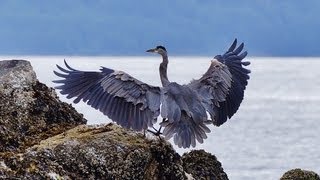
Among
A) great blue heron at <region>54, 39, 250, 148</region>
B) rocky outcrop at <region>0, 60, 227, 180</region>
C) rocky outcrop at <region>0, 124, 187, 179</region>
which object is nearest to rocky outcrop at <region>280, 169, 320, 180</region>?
rocky outcrop at <region>0, 60, 227, 180</region>

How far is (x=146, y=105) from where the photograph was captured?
11.4m

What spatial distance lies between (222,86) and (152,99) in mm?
1481

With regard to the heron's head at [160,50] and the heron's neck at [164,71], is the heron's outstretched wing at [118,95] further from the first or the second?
the heron's head at [160,50]

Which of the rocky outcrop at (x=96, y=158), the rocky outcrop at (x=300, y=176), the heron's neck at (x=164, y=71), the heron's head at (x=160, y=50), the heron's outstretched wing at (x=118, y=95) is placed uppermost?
the heron's head at (x=160, y=50)

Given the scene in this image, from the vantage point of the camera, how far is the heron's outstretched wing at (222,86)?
12.3 metres

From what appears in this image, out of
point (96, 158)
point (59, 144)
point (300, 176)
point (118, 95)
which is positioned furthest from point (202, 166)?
point (59, 144)

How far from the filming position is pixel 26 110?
11.8 m

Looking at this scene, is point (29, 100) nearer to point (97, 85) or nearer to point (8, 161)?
point (97, 85)

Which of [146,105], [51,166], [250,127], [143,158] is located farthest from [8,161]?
[250,127]

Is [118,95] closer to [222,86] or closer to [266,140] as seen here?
[222,86]

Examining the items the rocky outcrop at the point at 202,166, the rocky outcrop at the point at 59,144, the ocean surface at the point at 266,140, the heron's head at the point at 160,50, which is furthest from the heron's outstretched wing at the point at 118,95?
the ocean surface at the point at 266,140

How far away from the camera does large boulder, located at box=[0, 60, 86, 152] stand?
11.1m

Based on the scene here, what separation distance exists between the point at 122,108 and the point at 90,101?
524mm

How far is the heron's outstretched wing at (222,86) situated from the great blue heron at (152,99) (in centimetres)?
1
